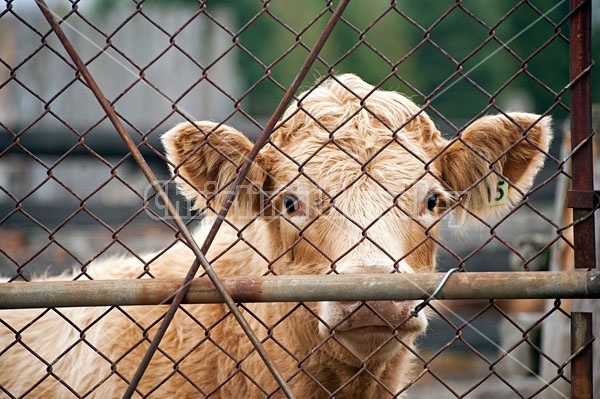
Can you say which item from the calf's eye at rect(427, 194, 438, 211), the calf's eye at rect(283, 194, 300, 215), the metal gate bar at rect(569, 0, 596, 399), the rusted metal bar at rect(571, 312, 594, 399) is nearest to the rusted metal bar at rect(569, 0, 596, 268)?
the metal gate bar at rect(569, 0, 596, 399)

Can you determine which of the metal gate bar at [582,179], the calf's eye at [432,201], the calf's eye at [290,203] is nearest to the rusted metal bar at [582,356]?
the metal gate bar at [582,179]

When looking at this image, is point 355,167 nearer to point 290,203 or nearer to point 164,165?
point 290,203

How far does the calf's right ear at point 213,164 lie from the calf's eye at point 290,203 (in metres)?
0.18

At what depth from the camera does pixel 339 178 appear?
343 cm

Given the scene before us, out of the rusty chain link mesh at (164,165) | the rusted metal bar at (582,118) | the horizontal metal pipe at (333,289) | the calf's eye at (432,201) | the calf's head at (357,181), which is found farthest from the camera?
the rusty chain link mesh at (164,165)

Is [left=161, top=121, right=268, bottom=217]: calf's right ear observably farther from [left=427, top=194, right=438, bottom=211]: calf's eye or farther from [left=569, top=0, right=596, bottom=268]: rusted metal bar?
[left=569, top=0, right=596, bottom=268]: rusted metal bar

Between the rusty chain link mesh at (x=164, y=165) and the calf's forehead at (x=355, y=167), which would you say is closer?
the calf's forehead at (x=355, y=167)

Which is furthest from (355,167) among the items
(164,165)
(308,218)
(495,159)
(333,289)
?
(164,165)

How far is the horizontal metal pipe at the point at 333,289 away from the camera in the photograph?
8.11 ft

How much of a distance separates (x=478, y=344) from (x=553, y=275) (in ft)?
29.3

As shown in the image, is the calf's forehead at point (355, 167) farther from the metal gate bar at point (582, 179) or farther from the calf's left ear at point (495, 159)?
the metal gate bar at point (582, 179)

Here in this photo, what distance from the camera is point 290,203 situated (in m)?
3.49

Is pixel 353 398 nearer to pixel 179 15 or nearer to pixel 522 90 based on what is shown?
pixel 179 15

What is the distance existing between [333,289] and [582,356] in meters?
0.96
